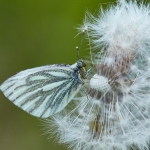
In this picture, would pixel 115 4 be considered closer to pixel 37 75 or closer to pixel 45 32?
pixel 37 75

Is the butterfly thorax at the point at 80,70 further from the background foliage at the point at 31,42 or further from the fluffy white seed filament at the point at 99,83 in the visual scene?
the background foliage at the point at 31,42

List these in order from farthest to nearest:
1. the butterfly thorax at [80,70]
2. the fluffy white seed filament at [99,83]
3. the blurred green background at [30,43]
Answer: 1. the blurred green background at [30,43]
2. the butterfly thorax at [80,70]
3. the fluffy white seed filament at [99,83]

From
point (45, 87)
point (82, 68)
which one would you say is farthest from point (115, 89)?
point (45, 87)

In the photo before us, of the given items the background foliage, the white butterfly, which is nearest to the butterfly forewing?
the white butterfly

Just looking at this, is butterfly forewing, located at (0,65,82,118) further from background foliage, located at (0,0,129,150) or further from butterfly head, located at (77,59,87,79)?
background foliage, located at (0,0,129,150)

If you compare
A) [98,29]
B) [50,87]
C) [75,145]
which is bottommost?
[75,145]

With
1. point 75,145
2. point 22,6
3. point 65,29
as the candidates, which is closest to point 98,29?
point 75,145

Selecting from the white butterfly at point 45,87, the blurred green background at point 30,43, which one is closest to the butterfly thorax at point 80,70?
the white butterfly at point 45,87

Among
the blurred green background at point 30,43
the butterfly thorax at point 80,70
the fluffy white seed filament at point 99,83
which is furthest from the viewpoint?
the blurred green background at point 30,43

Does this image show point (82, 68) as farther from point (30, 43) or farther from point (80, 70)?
point (30, 43)
